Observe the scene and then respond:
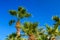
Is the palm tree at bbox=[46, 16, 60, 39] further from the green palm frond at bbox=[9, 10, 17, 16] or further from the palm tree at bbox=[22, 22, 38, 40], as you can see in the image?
the green palm frond at bbox=[9, 10, 17, 16]

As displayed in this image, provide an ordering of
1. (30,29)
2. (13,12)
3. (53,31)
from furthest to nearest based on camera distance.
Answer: (13,12) → (30,29) → (53,31)

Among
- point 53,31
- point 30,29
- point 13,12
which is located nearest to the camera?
point 53,31

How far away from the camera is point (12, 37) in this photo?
115ft

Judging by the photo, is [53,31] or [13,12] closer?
[53,31]

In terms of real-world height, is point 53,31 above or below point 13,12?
below

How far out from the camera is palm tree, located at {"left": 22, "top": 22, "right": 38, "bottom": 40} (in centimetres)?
3192

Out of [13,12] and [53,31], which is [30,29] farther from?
[13,12]

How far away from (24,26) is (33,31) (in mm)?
1579

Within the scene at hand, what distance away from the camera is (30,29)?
32000mm

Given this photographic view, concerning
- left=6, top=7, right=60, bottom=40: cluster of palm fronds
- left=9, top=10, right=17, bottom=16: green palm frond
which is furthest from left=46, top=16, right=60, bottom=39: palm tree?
left=9, top=10, right=17, bottom=16: green palm frond

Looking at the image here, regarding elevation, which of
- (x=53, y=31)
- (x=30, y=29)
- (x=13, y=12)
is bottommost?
(x=53, y=31)

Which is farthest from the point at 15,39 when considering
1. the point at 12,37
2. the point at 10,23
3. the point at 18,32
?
the point at 10,23

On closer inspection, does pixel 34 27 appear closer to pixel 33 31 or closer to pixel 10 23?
pixel 33 31

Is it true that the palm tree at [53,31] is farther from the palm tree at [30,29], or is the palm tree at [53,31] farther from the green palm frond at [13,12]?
the green palm frond at [13,12]
